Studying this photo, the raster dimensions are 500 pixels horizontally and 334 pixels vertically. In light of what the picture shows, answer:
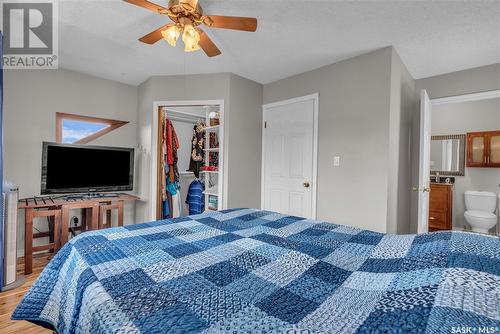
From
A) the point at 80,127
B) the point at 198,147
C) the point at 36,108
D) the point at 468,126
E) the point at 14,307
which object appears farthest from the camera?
the point at 468,126

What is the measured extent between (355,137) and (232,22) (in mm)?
1707

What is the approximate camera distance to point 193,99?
321 centimetres

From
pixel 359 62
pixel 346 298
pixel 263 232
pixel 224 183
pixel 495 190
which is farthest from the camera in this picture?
pixel 495 190

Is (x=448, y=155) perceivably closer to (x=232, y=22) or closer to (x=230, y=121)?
(x=230, y=121)

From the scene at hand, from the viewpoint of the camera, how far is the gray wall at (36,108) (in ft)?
8.98

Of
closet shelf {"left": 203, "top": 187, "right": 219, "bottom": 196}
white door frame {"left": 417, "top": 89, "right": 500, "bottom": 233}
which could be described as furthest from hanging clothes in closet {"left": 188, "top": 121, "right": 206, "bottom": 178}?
white door frame {"left": 417, "top": 89, "right": 500, "bottom": 233}

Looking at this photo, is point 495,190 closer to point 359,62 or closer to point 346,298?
point 359,62

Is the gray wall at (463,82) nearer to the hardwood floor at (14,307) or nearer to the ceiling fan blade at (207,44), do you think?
the ceiling fan blade at (207,44)

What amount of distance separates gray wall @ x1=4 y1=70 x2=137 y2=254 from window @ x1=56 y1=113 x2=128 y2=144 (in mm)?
62

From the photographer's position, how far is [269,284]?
80 cm

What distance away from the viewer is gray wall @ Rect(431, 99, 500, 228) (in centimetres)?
384

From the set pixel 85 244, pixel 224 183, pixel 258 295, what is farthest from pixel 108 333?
pixel 224 183

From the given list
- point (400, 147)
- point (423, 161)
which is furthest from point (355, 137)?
point (423, 161)

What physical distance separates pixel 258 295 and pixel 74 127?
3.49 metres
